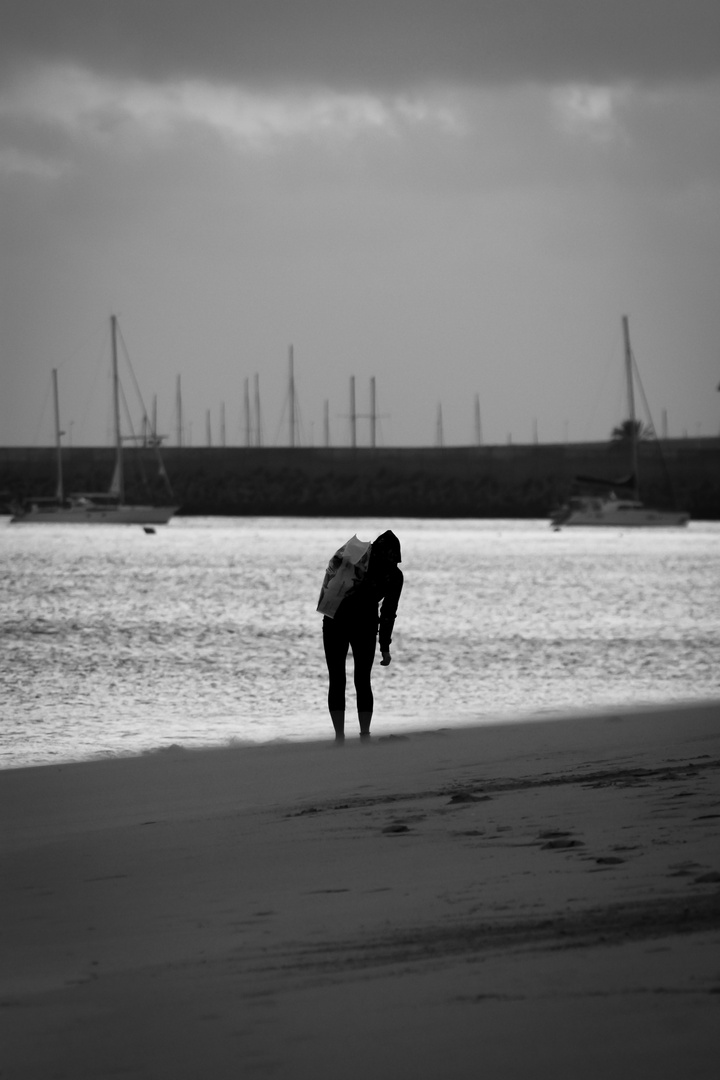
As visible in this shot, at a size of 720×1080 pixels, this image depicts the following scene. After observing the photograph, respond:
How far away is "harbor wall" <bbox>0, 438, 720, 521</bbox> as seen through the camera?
410 feet

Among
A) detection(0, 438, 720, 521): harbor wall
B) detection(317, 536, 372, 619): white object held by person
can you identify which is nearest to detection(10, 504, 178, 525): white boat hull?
detection(0, 438, 720, 521): harbor wall

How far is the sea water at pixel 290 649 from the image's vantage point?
12680mm

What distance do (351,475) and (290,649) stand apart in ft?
364

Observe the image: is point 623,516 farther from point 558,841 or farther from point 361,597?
point 558,841

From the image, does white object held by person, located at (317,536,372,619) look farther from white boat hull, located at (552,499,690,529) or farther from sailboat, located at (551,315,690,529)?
white boat hull, located at (552,499,690,529)

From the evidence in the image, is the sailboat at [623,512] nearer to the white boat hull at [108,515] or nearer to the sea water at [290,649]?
the white boat hull at [108,515]

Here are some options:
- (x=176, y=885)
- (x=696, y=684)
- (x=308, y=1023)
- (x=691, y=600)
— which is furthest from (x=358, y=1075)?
(x=691, y=600)

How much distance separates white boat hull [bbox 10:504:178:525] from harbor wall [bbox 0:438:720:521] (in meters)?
25.7

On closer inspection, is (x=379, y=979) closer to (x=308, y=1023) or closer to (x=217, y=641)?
(x=308, y=1023)

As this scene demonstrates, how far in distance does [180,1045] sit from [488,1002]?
2.50 feet

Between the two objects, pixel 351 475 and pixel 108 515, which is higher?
pixel 351 475

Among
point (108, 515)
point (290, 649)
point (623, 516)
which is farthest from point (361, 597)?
point (623, 516)

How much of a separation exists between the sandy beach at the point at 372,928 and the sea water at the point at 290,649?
4.20 metres

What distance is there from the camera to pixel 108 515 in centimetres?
9075
